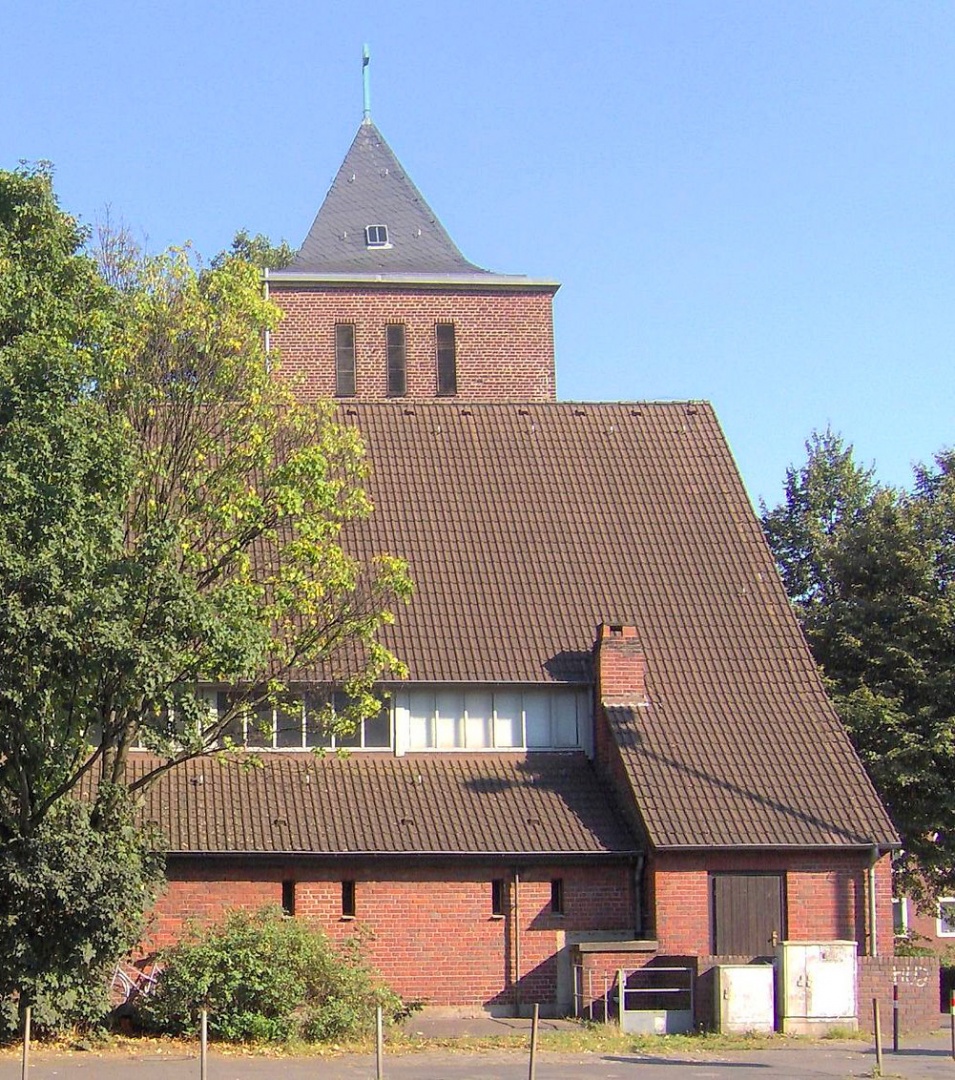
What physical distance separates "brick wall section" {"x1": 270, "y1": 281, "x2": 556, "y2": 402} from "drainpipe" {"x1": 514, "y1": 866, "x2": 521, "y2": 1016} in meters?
17.5

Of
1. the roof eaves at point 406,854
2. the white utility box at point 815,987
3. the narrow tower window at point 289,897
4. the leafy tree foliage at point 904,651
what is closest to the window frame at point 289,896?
the narrow tower window at point 289,897

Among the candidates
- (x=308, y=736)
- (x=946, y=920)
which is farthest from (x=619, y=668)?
(x=946, y=920)

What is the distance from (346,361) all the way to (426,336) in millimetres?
2121

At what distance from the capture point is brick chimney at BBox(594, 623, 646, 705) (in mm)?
29828

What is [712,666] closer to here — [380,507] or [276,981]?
[380,507]

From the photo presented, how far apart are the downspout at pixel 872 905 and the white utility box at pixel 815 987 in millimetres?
1806

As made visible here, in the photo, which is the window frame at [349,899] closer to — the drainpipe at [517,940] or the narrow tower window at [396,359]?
the drainpipe at [517,940]

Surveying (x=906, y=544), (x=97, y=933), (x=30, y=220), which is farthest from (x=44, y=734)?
(x=906, y=544)

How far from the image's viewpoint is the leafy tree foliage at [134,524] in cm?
2141

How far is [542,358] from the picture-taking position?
1725 inches

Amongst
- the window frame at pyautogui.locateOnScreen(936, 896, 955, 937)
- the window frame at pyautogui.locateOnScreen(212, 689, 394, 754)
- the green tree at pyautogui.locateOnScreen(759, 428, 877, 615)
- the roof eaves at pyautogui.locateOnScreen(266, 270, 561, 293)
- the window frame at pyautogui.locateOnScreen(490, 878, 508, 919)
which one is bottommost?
the window frame at pyautogui.locateOnScreen(936, 896, 955, 937)

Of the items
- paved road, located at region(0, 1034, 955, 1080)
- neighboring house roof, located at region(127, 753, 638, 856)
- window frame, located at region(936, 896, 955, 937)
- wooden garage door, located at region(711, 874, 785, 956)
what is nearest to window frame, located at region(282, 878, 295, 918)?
neighboring house roof, located at region(127, 753, 638, 856)

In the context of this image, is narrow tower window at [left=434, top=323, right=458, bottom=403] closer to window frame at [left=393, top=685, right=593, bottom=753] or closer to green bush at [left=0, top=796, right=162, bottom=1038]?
window frame at [left=393, top=685, right=593, bottom=753]

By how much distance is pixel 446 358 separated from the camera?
143 feet
